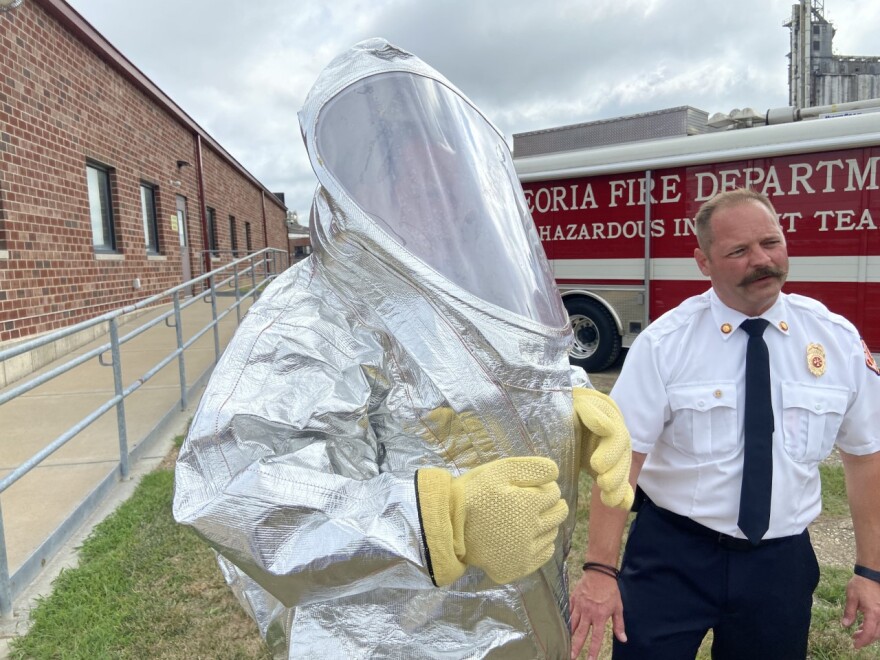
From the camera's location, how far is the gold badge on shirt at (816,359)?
61.2 inches

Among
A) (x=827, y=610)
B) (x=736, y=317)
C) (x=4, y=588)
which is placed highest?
(x=736, y=317)

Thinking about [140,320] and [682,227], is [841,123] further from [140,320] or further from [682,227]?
[140,320]

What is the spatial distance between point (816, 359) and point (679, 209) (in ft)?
16.2

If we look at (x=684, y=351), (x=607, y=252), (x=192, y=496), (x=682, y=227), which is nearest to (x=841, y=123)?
(x=682, y=227)

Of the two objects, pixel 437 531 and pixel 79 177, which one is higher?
pixel 79 177

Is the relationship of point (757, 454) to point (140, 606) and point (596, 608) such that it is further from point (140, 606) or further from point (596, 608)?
point (140, 606)

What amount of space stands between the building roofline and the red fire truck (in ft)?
16.6

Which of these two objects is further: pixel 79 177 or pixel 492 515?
pixel 79 177

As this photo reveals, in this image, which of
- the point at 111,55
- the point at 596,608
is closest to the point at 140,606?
the point at 596,608

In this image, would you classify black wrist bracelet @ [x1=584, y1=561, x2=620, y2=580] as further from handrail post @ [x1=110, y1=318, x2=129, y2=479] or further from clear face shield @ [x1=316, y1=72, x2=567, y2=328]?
handrail post @ [x1=110, y1=318, x2=129, y2=479]

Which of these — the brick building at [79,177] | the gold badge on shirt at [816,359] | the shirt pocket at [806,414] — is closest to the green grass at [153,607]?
the shirt pocket at [806,414]

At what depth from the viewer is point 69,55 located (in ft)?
23.0

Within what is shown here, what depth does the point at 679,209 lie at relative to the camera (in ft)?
20.1

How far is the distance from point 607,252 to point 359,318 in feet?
19.1
